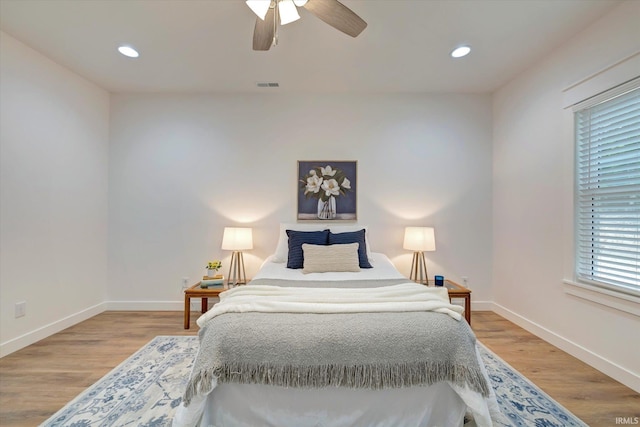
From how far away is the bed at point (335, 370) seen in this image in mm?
1462

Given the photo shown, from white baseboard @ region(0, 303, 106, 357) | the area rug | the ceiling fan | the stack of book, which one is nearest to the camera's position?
the ceiling fan

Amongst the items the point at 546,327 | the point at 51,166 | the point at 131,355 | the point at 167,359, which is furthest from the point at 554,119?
the point at 51,166

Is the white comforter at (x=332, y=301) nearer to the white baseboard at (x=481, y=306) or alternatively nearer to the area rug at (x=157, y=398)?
the area rug at (x=157, y=398)

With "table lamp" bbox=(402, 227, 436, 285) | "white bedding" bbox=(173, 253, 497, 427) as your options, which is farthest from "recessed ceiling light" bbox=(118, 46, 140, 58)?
"table lamp" bbox=(402, 227, 436, 285)

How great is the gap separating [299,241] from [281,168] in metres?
1.08

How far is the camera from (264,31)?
1.86 metres

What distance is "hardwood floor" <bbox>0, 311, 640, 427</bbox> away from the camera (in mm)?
1793

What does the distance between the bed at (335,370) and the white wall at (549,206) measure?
150cm

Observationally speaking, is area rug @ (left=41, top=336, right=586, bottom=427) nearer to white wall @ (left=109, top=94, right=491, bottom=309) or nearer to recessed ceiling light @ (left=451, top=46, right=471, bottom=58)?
white wall @ (left=109, top=94, right=491, bottom=309)

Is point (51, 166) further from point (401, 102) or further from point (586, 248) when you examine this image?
point (586, 248)

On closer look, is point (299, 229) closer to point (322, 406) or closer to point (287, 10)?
point (322, 406)

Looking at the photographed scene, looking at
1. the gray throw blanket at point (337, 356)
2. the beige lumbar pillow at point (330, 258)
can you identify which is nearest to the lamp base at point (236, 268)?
the beige lumbar pillow at point (330, 258)

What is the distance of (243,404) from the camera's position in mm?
1530

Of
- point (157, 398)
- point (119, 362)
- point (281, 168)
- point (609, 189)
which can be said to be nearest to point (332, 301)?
point (157, 398)
